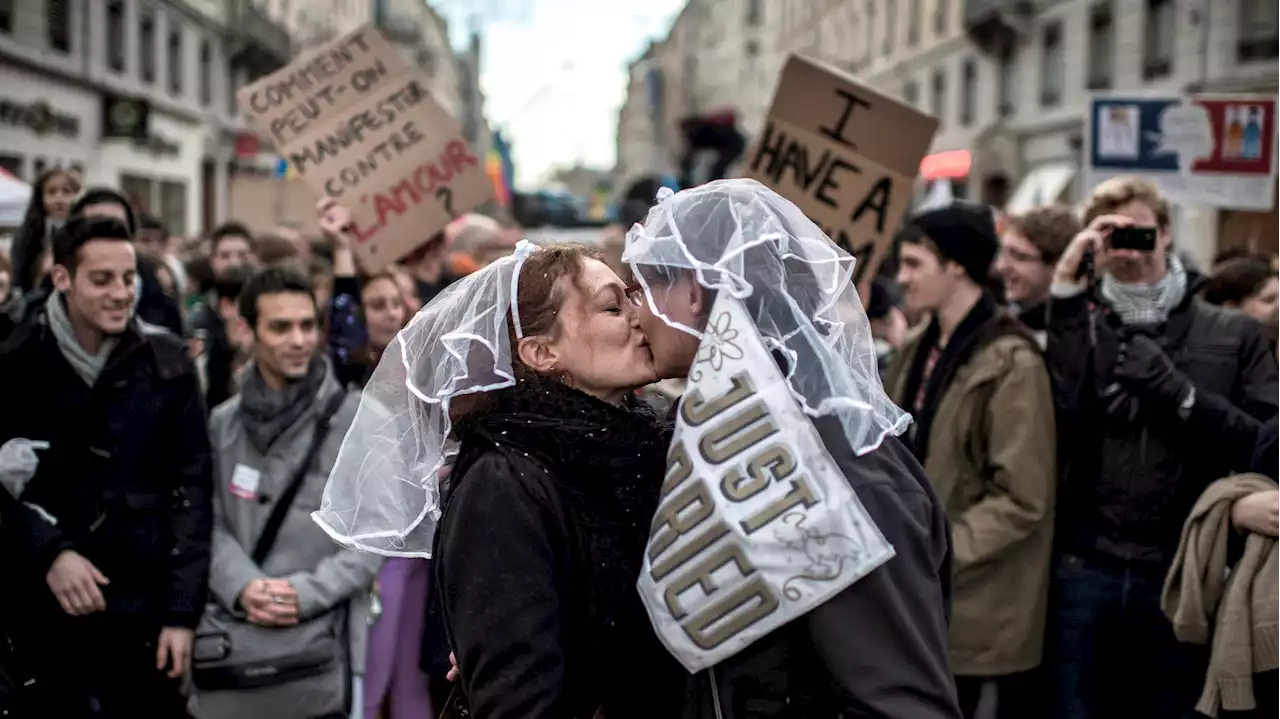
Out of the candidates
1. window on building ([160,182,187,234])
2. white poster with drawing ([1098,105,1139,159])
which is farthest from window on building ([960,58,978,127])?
white poster with drawing ([1098,105,1139,159])

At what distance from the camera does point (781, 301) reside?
2.00m

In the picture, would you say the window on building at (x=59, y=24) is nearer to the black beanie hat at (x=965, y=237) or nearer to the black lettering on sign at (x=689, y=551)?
the black beanie hat at (x=965, y=237)

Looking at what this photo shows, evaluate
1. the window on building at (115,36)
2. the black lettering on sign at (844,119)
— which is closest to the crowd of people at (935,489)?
the black lettering on sign at (844,119)

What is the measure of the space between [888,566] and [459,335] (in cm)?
81

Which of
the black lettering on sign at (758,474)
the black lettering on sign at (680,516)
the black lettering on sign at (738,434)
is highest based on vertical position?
the black lettering on sign at (738,434)

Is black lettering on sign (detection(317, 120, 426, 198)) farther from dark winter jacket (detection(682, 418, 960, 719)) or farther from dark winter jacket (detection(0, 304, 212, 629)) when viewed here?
dark winter jacket (detection(682, 418, 960, 719))

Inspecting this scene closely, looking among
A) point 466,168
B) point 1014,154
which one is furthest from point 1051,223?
point 1014,154

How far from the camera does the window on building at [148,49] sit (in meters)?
25.9

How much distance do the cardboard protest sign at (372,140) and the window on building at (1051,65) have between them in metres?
21.1

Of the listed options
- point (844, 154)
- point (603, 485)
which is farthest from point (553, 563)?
point (844, 154)

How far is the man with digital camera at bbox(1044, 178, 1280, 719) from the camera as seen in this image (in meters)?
4.02

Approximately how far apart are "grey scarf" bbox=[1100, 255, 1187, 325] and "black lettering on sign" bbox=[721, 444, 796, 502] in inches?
104

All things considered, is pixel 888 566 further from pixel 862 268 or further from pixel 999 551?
pixel 862 268

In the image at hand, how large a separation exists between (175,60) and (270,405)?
26601 mm
